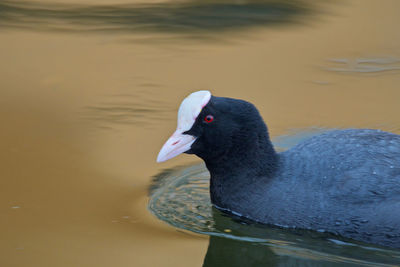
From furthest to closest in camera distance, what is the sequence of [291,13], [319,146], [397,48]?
[291,13] → [397,48] → [319,146]

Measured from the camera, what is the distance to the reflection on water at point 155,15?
9.56m

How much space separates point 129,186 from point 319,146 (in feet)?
5.17

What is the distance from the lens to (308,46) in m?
8.95

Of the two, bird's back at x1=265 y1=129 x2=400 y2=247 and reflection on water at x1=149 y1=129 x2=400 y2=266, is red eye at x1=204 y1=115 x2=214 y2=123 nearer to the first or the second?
bird's back at x1=265 y1=129 x2=400 y2=247

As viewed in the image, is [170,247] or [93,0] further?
[93,0]

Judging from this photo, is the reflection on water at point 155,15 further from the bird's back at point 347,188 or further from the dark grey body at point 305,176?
the bird's back at point 347,188

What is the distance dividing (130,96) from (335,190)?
3.38m

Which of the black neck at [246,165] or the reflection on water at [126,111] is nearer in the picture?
the black neck at [246,165]

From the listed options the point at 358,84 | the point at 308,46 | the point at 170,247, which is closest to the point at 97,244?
the point at 170,247

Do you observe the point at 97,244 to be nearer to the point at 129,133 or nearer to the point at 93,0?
the point at 129,133

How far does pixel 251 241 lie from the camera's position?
16.1 ft

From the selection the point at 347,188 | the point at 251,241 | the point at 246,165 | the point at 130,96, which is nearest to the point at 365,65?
the point at 130,96

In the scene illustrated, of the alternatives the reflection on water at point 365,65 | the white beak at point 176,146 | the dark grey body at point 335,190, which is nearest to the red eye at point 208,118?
the white beak at point 176,146

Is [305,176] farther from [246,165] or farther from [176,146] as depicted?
[176,146]
